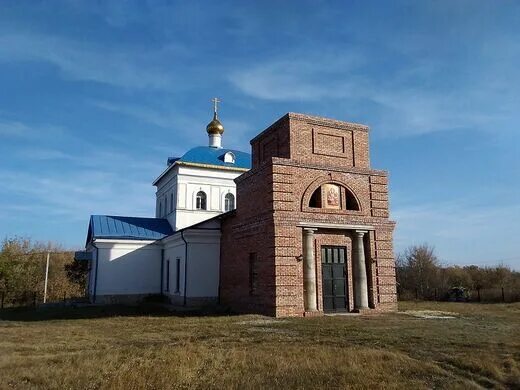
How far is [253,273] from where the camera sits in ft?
61.1

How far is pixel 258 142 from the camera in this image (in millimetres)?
20953

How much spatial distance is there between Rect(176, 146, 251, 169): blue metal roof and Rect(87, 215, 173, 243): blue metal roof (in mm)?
4547

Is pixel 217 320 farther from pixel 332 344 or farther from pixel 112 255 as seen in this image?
pixel 112 255

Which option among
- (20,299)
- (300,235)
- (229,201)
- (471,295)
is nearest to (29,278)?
(20,299)

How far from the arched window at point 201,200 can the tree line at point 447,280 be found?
14471 millimetres

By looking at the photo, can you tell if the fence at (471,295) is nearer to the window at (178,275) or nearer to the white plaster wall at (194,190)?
the white plaster wall at (194,190)

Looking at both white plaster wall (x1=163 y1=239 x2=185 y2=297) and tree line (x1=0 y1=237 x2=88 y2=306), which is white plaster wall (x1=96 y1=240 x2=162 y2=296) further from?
tree line (x1=0 y1=237 x2=88 y2=306)

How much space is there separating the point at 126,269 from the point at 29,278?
8.69m

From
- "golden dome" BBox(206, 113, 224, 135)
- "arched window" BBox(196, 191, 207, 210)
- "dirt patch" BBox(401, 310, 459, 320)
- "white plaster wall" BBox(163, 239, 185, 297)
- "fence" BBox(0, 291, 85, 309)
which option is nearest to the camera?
"dirt patch" BBox(401, 310, 459, 320)

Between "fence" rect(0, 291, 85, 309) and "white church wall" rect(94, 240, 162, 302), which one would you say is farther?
"fence" rect(0, 291, 85, 309)

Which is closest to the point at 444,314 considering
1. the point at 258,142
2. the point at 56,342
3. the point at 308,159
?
the point at 308,159

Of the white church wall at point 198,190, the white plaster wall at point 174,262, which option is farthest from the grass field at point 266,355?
the white church wall at point 198,190

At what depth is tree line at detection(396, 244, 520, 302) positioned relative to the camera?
28484 mm

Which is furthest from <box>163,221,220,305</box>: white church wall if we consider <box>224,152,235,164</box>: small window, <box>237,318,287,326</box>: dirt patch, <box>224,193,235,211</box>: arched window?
<box>224,152,235,164</box>: small window
